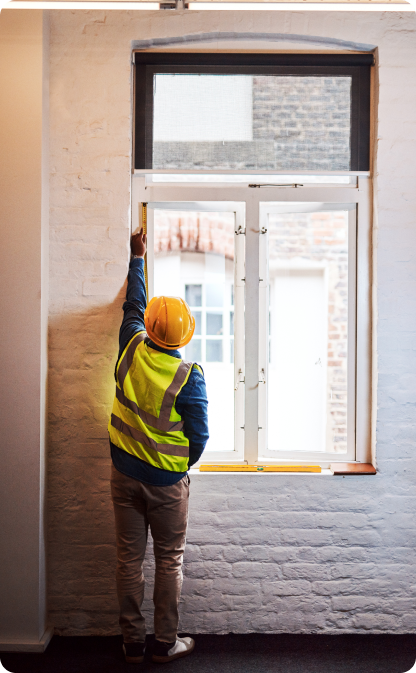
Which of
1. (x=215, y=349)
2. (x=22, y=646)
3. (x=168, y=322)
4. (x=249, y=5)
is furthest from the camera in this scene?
(x=215, y=349)

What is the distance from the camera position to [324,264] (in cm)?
297

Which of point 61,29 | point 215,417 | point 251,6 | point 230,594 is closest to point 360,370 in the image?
point 215,417

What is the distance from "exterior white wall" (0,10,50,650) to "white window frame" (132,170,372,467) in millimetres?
565

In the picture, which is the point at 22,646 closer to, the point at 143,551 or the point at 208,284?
the point at 143,551

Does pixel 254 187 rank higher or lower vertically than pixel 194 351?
higher

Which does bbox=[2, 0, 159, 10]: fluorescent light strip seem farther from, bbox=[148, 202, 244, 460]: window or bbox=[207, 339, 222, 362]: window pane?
bbox=[207, 339, 222, 362]: window pane

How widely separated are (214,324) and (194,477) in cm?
88

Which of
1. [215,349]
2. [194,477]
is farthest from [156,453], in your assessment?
[215,349]

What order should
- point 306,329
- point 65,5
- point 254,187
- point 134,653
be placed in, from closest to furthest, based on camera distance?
point 65,5 → point 134,653 → point 254,187 → point 306,329

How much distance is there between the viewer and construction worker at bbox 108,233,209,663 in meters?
2.14

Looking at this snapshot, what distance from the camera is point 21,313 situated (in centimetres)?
239

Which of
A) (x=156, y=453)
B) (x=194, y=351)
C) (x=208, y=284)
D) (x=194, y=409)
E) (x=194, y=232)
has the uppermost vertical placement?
(x=194, y=232)

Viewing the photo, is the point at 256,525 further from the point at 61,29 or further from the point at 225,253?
the point at 61,29

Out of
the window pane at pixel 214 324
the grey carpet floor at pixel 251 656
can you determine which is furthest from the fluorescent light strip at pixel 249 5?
the grey carpet floor at pixel 251 656
